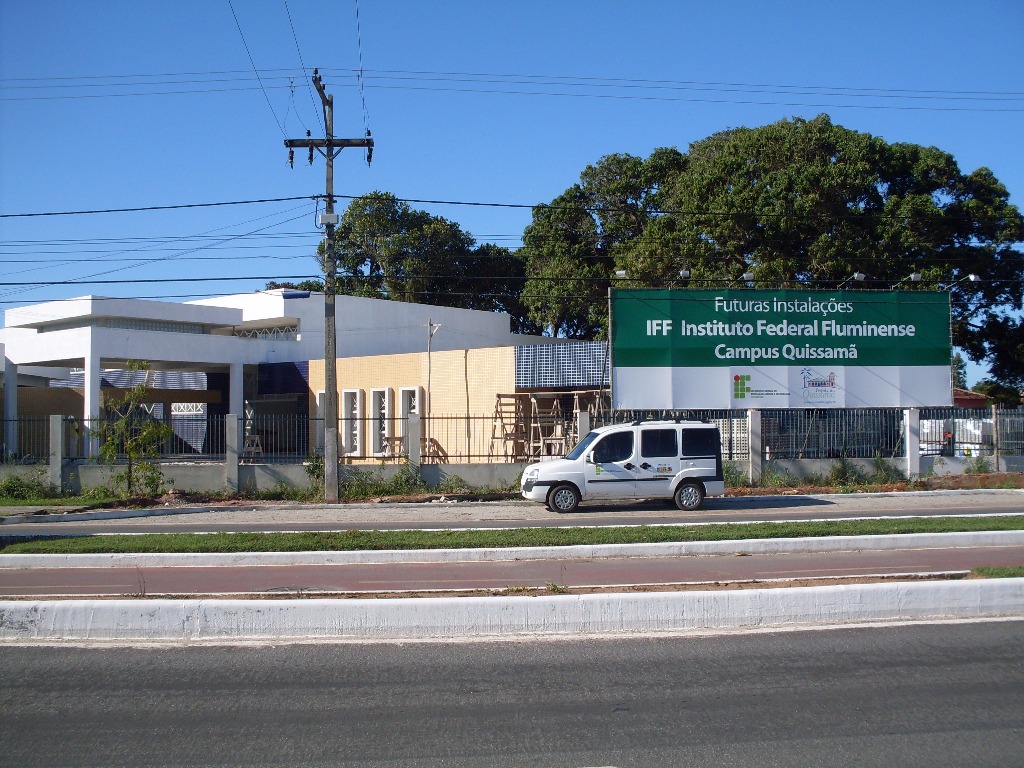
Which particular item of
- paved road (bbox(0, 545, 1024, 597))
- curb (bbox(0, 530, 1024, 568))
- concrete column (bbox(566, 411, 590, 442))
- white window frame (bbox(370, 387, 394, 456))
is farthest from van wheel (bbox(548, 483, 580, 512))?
white window frame (bbox(370, 387, 394, 456))

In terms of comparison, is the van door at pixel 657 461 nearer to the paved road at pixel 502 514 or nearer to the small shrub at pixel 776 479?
the paved road at pixel 502 514

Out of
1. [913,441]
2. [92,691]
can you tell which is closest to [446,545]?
[92,691]

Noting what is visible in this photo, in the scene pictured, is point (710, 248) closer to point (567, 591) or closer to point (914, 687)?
point (567, 591)

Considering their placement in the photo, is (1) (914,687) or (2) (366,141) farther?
(2) (366,141)

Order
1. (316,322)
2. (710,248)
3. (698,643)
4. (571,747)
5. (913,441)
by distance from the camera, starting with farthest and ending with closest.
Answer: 1. (316,322)
2. (710,248)
3. (913,441)
4. (698,643)
5. (571,747)

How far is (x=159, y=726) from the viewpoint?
254 inches

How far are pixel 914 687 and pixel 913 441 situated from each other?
2173cm

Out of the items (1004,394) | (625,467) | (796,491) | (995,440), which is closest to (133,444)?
(625,467)

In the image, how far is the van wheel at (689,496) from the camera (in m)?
20.7

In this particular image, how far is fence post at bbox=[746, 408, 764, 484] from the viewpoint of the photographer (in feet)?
84.4

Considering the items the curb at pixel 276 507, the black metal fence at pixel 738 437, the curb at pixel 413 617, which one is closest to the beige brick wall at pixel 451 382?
the black metal fence at pixel 738 437

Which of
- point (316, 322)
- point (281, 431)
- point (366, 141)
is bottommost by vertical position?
point (281, 431)

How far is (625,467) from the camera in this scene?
20.3 meters

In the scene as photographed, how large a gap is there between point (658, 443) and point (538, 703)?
45.9 feet
